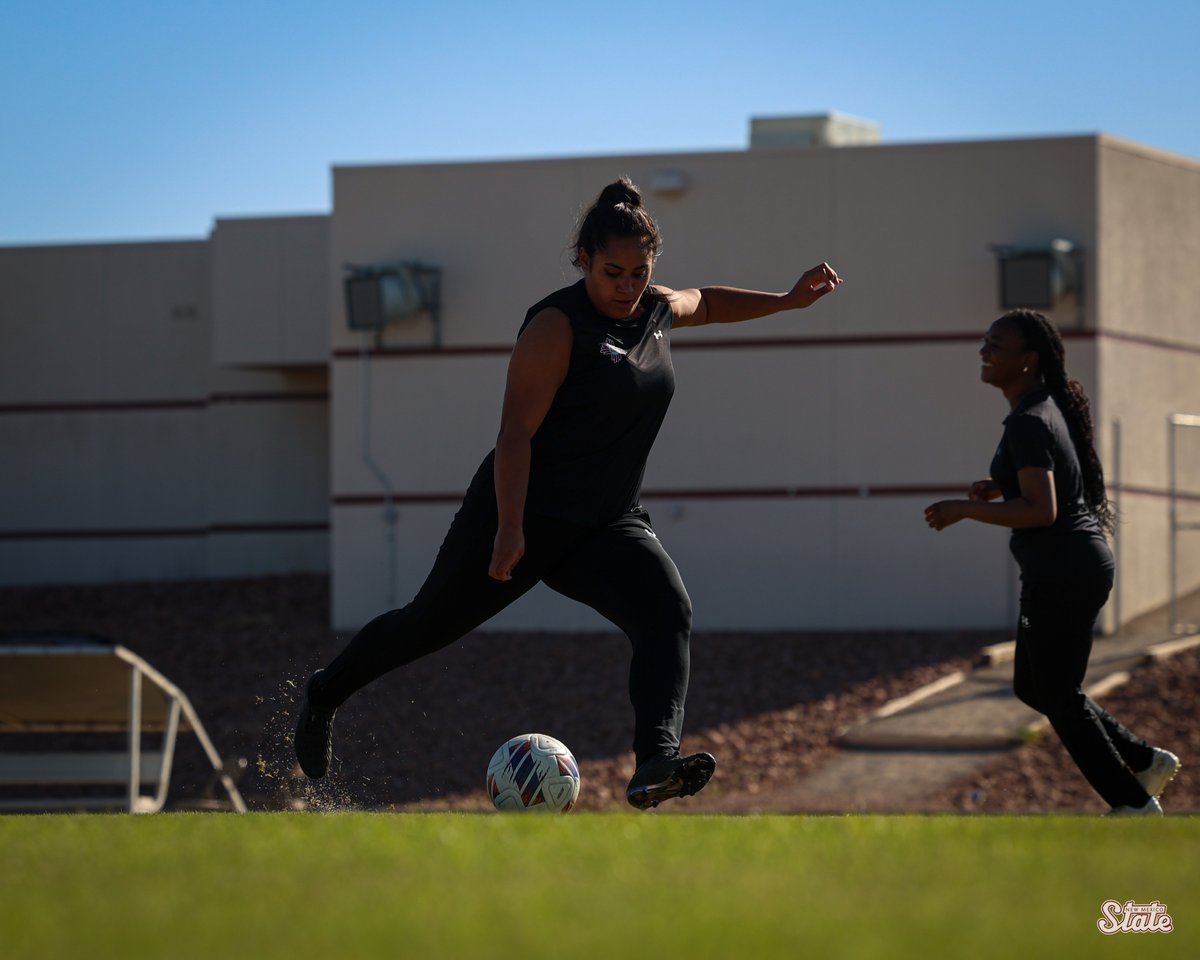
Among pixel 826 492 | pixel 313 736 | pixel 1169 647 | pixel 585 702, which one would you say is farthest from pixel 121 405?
pixel 313 736

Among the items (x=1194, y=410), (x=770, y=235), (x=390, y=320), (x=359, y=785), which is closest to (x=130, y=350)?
(x=390, y=320)

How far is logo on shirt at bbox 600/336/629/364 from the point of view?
247 inches

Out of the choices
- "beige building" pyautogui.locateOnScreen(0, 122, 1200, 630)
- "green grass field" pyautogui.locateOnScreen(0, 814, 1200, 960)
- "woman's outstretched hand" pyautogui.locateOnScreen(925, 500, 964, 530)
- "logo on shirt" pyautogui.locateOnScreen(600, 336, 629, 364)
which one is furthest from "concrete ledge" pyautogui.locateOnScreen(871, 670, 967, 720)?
"green grass field" pyautogui.locateOnScreen(0, 814, 1200, 960)

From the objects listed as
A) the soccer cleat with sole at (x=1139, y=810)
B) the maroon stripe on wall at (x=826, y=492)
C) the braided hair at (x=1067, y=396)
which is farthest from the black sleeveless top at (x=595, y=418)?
the maroon stripe on wall at (x=826, y=492)

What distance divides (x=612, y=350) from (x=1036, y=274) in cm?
1171

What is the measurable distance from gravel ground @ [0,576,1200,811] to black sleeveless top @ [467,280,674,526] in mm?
4766

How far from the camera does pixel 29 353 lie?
79.5 feet

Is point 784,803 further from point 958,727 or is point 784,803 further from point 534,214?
point 534,214

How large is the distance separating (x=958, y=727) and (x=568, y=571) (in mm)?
8445

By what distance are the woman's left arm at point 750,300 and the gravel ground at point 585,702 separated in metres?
4.66

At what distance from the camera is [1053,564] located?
7227 mm

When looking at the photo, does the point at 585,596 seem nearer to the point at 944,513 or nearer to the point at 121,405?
the point at 944,513

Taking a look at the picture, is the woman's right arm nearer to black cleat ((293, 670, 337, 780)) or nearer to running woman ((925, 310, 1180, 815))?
black cleat ((293, 670, 337, 780))

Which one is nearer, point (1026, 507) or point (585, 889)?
point (585, 889)
